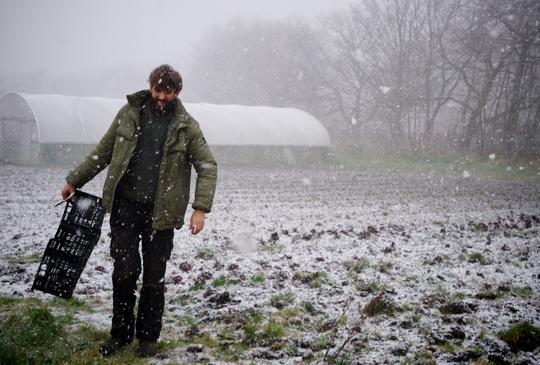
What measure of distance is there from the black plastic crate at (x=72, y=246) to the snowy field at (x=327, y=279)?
0.53 meters

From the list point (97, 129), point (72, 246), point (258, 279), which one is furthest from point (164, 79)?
point (97, 129)

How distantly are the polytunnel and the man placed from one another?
621 inches

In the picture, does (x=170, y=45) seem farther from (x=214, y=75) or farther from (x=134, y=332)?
(x=134, y=332)

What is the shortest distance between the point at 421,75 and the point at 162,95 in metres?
26.8

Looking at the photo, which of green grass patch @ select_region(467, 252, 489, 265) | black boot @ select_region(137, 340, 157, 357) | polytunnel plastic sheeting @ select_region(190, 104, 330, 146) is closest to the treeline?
polytunnel plastic sheeting @ select_region(190, 104, 330, 146)

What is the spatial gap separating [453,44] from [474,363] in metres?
26.6

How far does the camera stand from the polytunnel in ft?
58.9

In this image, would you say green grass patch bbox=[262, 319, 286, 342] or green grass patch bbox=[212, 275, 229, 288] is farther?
green grass patch bbox=[212, 275, 229, 288]

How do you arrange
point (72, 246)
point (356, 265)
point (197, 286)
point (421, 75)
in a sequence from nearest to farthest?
point (72, 246) → point (197, 286) → point (356, 265) → point (421, 75)

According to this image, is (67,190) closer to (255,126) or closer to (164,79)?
(164,79)

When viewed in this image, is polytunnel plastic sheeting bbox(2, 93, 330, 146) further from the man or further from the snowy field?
the man

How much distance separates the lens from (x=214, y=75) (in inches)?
1951

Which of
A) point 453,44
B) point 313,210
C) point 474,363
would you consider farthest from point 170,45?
point 474,363

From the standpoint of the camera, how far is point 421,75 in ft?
91.0
